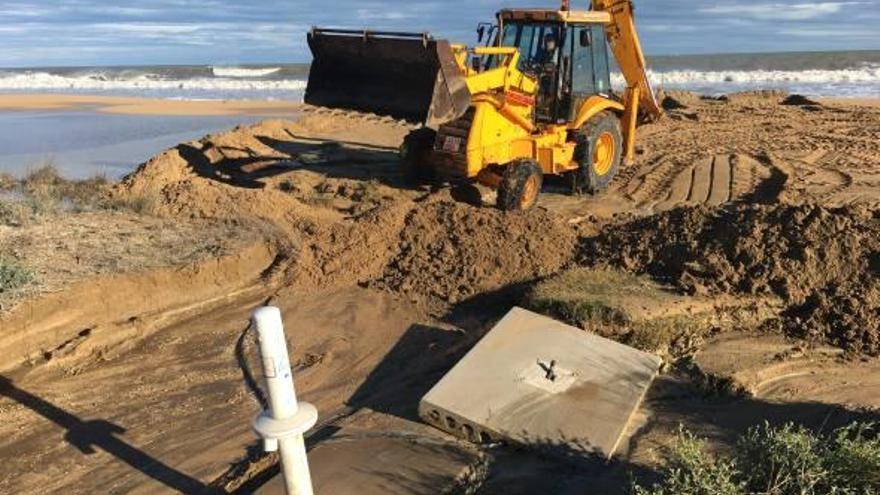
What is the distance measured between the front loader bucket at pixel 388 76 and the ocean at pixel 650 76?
22.5m

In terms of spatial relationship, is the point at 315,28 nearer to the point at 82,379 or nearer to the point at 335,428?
the point at 82,379

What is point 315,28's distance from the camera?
1016 cm

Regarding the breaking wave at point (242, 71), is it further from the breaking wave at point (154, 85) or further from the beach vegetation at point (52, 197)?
the beach vegetation at point (52, 197)

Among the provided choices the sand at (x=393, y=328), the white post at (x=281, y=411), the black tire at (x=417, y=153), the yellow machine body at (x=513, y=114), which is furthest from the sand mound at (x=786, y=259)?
the white post at (x=281, y=411)

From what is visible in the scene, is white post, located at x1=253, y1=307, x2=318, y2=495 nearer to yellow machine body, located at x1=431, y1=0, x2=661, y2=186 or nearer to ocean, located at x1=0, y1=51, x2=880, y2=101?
yellow machine body, located at x1=431, y1=0, x2=661, y2=186

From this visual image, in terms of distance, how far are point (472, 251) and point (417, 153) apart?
12.0 feet

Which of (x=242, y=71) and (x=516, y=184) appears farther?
(x=242, y=71)

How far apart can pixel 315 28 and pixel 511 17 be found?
2734mm

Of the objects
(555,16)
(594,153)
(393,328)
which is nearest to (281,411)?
(393,328)

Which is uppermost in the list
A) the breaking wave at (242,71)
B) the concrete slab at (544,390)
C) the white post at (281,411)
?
the breaking wave at (242,71)

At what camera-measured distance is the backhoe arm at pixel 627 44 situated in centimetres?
1148

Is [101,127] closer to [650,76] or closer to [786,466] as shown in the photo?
[786,466]

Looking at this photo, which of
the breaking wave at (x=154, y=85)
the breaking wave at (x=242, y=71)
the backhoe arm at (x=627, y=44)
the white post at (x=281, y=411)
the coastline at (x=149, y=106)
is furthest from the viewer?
the breaking wave at (x=242, y=71)

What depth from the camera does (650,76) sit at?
41.0m
